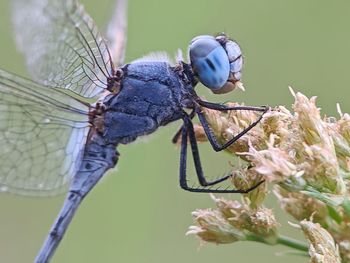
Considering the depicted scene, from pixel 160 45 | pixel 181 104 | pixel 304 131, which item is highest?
pixel 160 45

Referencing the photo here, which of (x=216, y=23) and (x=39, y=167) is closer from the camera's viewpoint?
(x=39, y=167)

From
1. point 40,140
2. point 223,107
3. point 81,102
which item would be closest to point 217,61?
point 223,107

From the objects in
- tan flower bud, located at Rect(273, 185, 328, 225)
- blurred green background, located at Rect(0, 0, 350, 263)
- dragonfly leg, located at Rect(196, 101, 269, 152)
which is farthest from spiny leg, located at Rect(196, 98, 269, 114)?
blurred green background, located at Rect(0, 0, 350, 263)

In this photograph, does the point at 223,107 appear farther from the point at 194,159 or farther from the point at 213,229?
the point at 213,229

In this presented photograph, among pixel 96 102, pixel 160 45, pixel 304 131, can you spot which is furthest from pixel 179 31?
pixel 304 131

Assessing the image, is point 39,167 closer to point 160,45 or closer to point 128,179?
point 128,179

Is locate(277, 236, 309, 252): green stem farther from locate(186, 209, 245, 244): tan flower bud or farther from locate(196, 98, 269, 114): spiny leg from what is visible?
locate(196, 98, 269, 114): spiny leg
